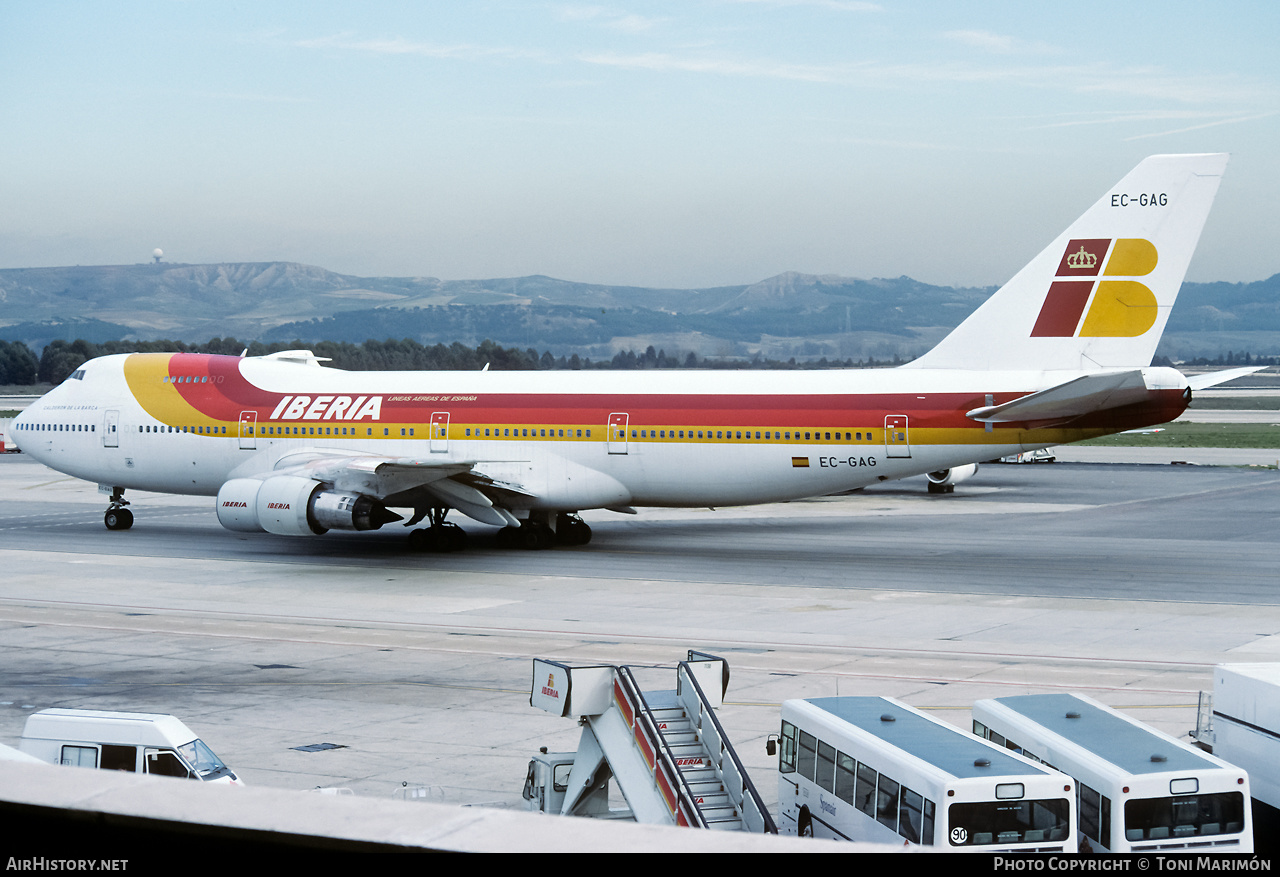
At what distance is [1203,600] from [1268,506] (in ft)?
80.0

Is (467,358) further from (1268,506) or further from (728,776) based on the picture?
(728,776)

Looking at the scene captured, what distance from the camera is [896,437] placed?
35.0 m

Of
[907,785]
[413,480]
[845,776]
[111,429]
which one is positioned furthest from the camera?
[111,429]

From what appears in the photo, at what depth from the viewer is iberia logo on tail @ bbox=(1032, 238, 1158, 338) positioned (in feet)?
112

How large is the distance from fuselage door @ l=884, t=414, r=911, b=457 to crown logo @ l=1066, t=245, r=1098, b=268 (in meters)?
5.83

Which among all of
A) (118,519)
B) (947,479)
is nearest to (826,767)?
(118,519)

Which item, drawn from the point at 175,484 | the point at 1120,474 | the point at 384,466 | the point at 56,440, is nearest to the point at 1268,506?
the point at 1120,474

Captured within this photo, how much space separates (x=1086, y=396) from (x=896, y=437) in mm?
5040

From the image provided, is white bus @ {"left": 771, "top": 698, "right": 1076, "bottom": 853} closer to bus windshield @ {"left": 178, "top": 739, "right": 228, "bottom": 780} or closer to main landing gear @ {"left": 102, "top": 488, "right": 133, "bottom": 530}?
bus windshield @ {"left": 178, "top": 739, "right": 228, "bottom": 780}

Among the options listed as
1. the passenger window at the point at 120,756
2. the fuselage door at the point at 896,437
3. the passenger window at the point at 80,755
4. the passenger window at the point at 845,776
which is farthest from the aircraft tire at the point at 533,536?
the passenger window at the point at 845,776

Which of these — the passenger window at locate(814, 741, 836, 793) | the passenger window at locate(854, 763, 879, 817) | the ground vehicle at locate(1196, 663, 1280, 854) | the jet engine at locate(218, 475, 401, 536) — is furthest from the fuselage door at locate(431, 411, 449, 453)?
the passenger window at locate(854, 763, 879, 817)

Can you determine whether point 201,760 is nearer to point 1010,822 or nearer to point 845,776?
point 845,776

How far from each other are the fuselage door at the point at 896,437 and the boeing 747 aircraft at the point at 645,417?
0.04m

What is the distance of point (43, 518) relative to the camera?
4903 cm
